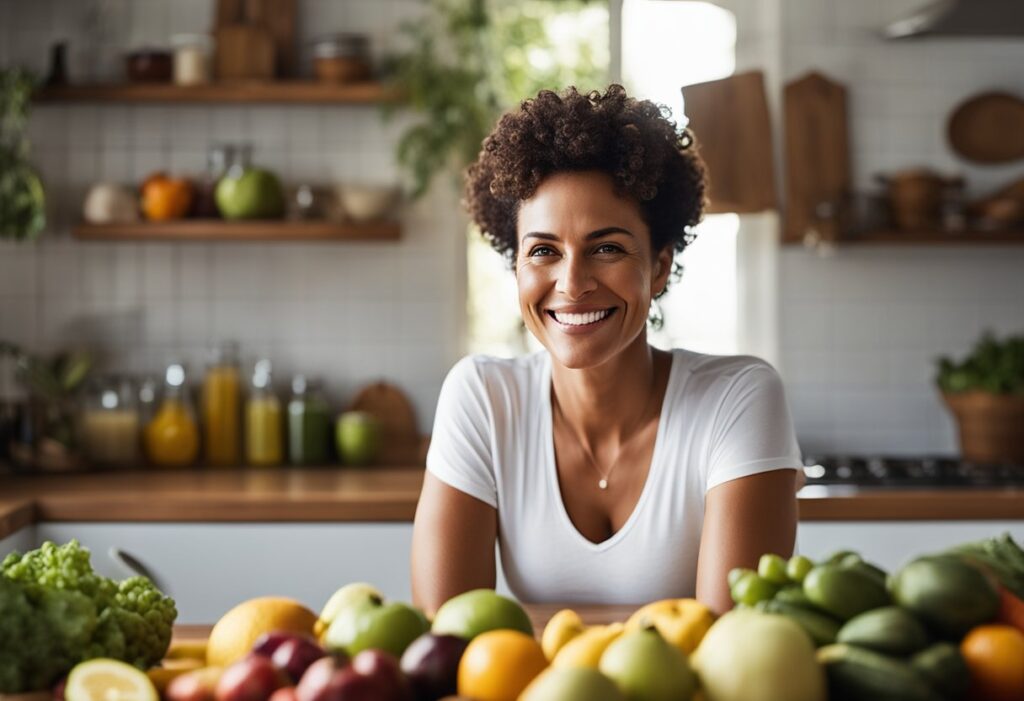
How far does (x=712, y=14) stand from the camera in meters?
3.57

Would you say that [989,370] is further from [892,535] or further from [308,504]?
[308,504]

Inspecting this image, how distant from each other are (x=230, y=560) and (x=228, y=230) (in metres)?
0.98

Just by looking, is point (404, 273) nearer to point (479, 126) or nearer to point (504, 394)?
point (479, 126)

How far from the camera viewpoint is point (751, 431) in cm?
164

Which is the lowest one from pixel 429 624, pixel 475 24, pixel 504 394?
pixel 429 624

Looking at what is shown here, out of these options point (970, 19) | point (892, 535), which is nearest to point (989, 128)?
point (970, 19)

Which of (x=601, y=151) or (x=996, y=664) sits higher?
(x=601, y=151)

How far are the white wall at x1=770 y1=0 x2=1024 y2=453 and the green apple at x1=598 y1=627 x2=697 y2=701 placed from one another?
8.99 feet

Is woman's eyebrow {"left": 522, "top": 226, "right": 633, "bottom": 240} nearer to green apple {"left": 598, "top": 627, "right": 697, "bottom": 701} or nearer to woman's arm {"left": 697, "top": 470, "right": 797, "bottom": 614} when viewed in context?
woman's arm {"left": 697, "top": 470, "right": 797, "bottom": 614}

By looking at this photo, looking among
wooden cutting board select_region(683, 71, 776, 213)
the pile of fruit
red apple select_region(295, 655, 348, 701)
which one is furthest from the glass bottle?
red apple select_region(295, 655, 348, 701)

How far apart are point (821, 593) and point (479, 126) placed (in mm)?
2539

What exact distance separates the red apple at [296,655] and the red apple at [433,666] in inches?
2.7

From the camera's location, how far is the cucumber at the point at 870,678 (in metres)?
0.79

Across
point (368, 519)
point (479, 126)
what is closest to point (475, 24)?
point (479, 126)
